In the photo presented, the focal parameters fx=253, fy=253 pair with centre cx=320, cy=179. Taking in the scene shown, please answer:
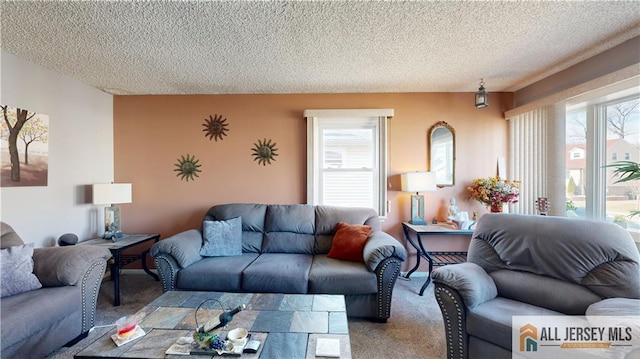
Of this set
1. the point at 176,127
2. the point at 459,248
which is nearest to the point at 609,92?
the point at 459,248

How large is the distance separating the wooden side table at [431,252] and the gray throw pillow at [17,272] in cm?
329

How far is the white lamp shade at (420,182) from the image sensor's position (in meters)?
3.04

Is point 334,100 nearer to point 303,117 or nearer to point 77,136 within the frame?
point 303,117

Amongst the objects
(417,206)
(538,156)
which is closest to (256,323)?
(417,206)

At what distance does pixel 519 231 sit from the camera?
1936 mm

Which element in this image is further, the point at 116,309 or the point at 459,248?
the point at 459,248

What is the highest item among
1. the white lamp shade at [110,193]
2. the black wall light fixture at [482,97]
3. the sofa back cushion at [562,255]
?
the black wall light fixture at [482,97]

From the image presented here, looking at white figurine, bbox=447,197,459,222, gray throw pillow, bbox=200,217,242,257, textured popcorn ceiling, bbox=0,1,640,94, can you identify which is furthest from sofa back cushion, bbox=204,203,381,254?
textured popcorn ceiling, bbox=0,1,640,94

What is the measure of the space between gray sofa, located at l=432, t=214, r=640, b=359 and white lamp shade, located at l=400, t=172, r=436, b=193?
3.84 feet

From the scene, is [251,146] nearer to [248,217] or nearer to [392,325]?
[248,217]

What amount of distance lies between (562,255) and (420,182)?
58.1 inches

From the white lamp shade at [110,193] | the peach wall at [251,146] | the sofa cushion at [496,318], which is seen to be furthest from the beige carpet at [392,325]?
the white lamp shade at [110,193]

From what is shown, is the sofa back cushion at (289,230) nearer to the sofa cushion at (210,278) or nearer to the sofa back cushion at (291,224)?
the sofa back cushion at (291,224)

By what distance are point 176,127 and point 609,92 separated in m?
4.63
